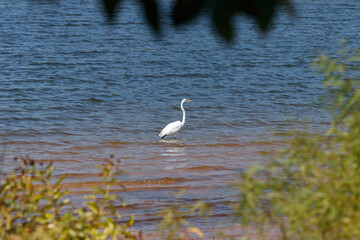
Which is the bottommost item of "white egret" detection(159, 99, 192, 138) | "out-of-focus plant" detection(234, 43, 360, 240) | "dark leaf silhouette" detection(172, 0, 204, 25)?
"out-of-focus plant" detection(234, 43, 360, 240)

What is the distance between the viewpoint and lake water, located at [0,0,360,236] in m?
8.01

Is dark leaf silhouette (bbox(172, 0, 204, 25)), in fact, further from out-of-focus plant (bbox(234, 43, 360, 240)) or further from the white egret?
the white egret

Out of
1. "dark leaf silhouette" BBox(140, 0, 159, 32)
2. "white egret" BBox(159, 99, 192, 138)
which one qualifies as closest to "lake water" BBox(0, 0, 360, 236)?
"dark leaf silhouette" BBox(140, 0, 159, 32)

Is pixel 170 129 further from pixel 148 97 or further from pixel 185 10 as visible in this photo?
pixel 185 10

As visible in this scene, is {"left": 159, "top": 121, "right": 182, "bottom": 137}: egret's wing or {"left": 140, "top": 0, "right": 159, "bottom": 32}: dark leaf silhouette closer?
{"left": 140, "top": 0, "right": 159, "bottom": 32}: dark leaf silhouette

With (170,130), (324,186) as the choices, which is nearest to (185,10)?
(324,186)

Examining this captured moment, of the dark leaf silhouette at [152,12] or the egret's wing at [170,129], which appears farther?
the egret's wing at [170,129]

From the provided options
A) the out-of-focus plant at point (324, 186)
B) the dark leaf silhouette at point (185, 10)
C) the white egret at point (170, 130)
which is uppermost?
the white egret at point (170, 130)

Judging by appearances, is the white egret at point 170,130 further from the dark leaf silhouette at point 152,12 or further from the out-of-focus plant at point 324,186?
the dark leaf silhouette at point 152,12

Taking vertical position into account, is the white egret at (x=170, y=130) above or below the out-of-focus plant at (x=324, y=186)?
above

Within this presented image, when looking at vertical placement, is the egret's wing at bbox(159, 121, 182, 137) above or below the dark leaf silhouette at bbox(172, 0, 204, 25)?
above

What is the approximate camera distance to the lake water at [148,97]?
8.01 m

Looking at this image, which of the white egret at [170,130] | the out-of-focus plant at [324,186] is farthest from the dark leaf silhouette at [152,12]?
the white egret at [170,130]

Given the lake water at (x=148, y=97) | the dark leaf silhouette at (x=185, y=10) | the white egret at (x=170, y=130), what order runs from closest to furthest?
the dark leaf silhouette at (x=185, y=10), the lake water at (x=148, y=97), the white egret at (x=170, y=130)
